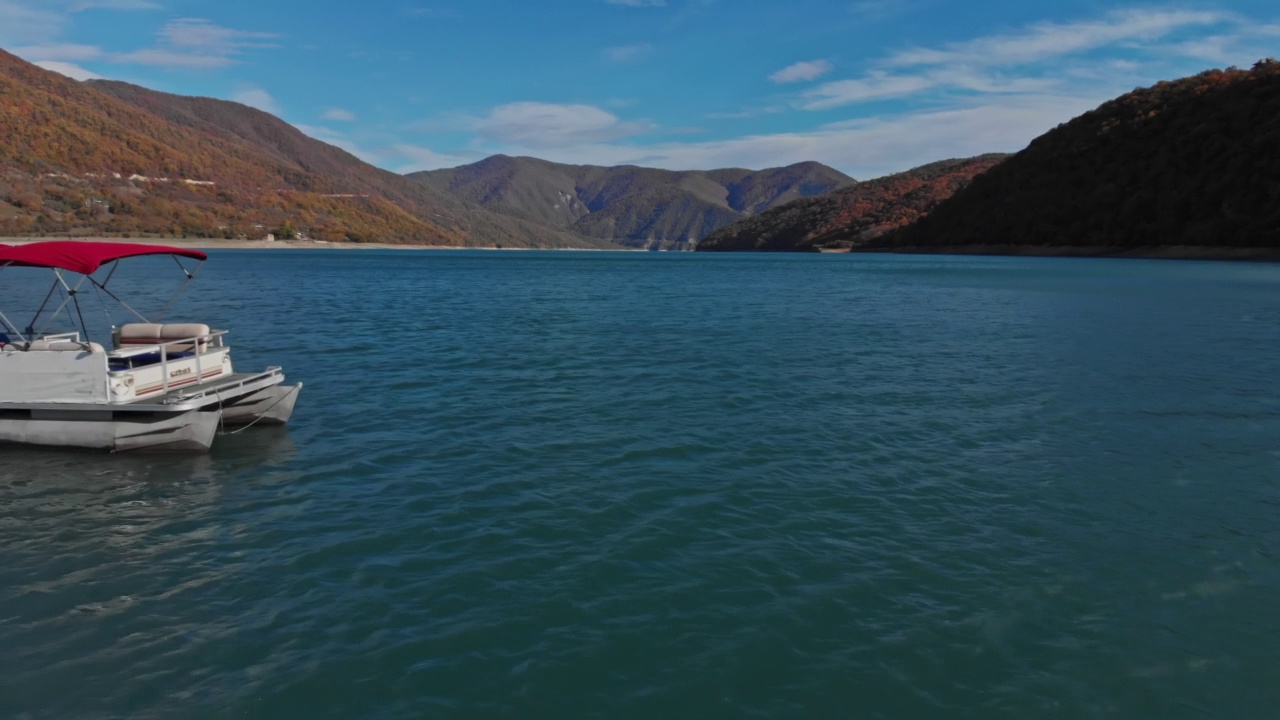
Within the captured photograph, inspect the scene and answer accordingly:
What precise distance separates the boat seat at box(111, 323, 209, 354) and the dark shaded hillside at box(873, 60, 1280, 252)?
13321 centimetres

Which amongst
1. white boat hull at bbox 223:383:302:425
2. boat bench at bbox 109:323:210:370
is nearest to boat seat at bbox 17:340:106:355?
boat bench at bbox 109:323:210:370

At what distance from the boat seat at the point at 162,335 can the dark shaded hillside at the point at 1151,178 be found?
437 ft

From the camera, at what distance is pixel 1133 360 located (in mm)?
26047

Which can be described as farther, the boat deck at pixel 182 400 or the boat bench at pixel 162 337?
the boat bench at pixel 162 337

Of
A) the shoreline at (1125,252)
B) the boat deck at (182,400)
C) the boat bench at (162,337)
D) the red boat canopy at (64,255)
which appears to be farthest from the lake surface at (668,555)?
the shoreline at (1125,252)

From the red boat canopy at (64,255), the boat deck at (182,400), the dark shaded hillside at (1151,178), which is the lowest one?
the boat deck at (182,400)

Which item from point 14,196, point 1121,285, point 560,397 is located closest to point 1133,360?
point 560,397

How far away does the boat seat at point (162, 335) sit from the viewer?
52.3 ft

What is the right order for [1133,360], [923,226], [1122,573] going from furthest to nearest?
[923,226] → [1133,360] → [1122,573]

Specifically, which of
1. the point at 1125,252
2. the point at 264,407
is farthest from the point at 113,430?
the point at 1125,252

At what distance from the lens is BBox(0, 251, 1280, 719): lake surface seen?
7023 mm

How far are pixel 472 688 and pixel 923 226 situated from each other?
201 metres

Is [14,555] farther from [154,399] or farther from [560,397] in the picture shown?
[560,397]

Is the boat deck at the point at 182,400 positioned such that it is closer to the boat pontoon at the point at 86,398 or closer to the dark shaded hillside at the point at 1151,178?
the boat pontoon at the point at 86,398
